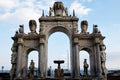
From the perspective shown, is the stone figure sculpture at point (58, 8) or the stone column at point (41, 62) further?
the stone figure sculpture at point (58, 8)

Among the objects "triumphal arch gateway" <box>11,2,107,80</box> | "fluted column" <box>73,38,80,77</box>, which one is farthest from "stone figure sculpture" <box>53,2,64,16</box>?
"fluted column" <box>73,38,80,77</box>

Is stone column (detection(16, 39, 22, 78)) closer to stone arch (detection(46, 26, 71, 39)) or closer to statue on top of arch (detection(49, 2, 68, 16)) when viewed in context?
stone arch (detection(46, 26, 71, 39))

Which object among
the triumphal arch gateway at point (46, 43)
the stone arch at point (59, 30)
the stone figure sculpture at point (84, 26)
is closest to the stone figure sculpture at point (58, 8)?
the triumphal arch gateway at point (46, 43)

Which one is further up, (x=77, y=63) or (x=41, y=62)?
(x=41, y=62)

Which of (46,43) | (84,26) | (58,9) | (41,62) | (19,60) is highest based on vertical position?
(58,9)

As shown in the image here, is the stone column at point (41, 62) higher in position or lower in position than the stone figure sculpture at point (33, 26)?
lower

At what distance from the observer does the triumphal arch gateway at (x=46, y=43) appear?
2684cm

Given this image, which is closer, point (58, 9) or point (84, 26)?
point (84, 26)

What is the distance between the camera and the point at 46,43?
93.1 feet

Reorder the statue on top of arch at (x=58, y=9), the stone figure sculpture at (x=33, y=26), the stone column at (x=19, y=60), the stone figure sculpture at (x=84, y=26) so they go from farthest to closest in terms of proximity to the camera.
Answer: the statue on top of arch at (x=58, y=9)
the stone figure sculpture at (x=84, y=26)
the stone figure sculpture at (x=33, y=26)
the stone column at (x=19, y=60)

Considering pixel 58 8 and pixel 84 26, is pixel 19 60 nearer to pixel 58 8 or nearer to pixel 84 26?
pixel 58 8

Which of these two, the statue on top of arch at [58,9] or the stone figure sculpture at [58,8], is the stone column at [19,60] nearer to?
the statue on top of arch at [58,9]

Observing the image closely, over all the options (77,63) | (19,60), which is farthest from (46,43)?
(77,63)

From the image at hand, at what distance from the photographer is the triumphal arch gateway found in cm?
2684
